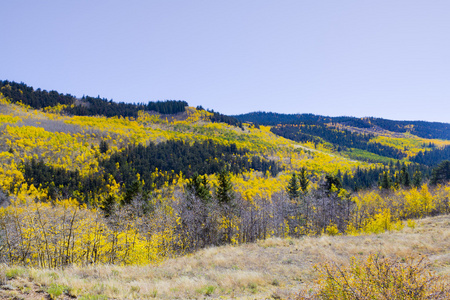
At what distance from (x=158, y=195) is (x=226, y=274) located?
89.1m

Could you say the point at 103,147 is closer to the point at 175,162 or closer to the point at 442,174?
the point at 175,162

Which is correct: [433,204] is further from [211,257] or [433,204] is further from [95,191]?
[95,191]

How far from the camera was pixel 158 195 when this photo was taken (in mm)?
95750

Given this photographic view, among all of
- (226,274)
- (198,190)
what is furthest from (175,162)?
(226,274)

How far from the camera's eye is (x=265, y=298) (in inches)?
360

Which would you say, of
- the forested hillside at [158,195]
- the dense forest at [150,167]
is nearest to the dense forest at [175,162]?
the dense forest at [150,167]

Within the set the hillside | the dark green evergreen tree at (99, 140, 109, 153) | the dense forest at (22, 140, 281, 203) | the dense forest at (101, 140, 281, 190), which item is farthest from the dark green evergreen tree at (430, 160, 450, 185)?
the dark green evergreen tree at (99, 140, 109, 153)

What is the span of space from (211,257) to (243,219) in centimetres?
3021

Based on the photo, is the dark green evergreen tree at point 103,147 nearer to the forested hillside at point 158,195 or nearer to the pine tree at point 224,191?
the forested hillside at point 158,195

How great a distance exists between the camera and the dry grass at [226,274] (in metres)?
8.05

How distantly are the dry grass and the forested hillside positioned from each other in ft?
26.6

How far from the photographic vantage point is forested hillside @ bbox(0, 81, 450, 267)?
20.0 m

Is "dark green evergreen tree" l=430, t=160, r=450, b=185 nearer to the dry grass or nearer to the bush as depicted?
the dry grass

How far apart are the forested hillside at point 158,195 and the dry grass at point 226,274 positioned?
810 centimetres
